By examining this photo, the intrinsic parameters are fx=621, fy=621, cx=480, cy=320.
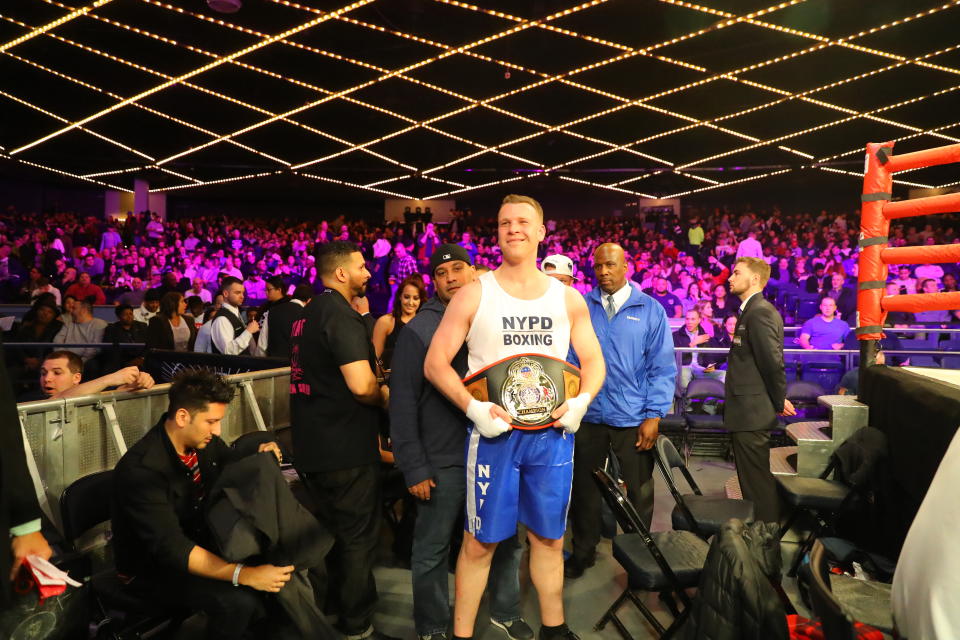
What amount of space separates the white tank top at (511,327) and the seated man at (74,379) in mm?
1985

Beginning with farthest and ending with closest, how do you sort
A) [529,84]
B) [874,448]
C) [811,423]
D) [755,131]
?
1. [755,131]
2. [529,84]
3. [811,423]
4. [874,448]

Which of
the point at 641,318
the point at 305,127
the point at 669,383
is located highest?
the point at 305,127

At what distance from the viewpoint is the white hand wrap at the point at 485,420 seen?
2.29 metres

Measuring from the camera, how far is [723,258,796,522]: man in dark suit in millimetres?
3727

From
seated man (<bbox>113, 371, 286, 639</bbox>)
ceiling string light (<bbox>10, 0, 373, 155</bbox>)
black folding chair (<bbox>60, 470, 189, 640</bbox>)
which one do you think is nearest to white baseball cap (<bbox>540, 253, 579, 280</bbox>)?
seated man (<bbox>113, 371, 286, 639</bbox>)

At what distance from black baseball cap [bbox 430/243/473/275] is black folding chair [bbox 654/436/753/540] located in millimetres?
1506

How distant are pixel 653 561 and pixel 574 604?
28.0 inches

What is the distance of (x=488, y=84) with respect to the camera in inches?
439

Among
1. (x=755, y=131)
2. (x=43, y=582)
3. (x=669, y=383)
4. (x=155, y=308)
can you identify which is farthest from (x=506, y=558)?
(x=755, y=131)

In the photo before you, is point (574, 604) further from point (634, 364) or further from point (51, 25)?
point (51, 25)

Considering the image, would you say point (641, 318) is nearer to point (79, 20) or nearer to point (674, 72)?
point (674, 72)

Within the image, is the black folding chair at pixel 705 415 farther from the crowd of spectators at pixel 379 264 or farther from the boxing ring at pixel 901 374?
the boxing ring at pixel 901 374

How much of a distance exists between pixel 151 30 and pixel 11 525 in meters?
9.79

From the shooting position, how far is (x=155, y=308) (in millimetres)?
8266
